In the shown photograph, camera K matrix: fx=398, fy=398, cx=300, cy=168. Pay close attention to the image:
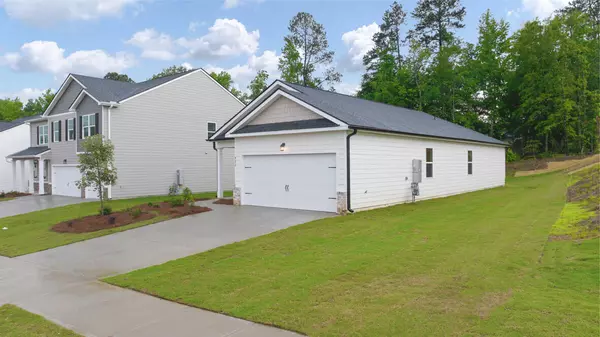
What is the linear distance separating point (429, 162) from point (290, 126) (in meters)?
6.44

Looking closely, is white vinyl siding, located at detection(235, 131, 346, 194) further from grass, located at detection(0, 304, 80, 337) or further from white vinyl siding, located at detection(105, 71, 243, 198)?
grass, located at detection(0, 304, 80, 337)

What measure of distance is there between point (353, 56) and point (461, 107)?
46.5 feet

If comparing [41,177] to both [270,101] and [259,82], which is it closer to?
[270,101]

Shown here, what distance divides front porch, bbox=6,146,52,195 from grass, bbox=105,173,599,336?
2215 cm

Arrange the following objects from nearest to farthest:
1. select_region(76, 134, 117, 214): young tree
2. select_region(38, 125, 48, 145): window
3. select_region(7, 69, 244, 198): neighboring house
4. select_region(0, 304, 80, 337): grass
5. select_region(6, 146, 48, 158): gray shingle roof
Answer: select_region(0, 304, 80, 337): grass, select_region(76, 134, 117, 214): young tree, select_region(7, 69, 244, 198): neighboring house, select_region(6, 146, 48, 158): gray shingle roof, select_region(38, 125, 48, 145): window

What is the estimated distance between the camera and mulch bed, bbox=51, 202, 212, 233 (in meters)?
12.0

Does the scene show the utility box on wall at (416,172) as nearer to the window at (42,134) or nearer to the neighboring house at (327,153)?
the neighboring house at (327,153)

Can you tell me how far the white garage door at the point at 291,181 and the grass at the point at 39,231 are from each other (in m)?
3.85

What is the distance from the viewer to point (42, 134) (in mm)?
28094

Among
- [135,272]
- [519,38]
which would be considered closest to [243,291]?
[135,272]

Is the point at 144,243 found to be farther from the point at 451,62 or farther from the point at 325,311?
the point at 451,62

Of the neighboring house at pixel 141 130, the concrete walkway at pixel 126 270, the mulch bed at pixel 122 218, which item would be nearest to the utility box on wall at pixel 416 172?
the concrete walkway at pixel 126 270

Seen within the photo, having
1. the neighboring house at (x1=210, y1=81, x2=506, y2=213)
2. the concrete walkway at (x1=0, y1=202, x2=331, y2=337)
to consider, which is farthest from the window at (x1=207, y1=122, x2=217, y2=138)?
the concrete walkway at (x1=0, y1=202, x2=331, y2=337)

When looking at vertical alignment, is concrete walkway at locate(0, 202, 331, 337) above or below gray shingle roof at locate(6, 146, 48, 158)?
below
